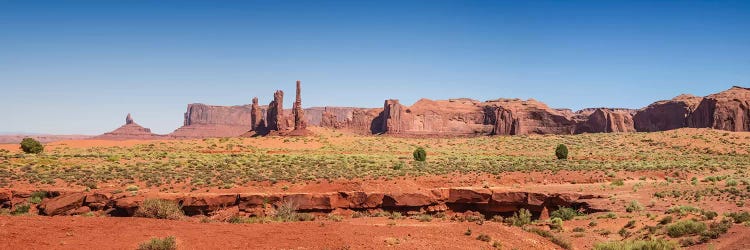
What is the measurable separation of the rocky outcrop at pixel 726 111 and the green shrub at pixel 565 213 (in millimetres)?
78604

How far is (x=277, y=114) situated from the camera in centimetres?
10731

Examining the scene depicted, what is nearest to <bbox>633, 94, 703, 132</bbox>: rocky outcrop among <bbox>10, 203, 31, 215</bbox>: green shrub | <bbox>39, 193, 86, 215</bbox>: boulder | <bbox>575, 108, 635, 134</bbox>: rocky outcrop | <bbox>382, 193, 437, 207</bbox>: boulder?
<bbox>575, 108, 635, 134</bbox>: rocky outcrop

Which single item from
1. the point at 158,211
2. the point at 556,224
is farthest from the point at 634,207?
the point at 158,211

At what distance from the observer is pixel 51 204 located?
64.0 feet

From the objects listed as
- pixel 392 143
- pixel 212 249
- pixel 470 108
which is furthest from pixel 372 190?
pixel 470 108

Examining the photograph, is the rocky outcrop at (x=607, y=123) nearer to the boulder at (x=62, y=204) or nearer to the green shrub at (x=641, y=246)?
the green shrub at (x=641, y=246)

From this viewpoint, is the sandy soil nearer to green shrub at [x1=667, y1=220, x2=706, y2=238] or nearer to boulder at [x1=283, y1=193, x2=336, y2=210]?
green shrub at [x1=667, y1=220, x2=706, y2=238]

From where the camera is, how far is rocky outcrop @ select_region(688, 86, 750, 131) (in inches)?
3356

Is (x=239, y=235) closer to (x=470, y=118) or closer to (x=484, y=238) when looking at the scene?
(x=484, y=238)

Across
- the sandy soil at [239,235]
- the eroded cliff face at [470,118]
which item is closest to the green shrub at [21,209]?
the sandy soil at [239,235]

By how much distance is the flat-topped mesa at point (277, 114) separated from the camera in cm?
10594

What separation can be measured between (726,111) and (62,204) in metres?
95.4

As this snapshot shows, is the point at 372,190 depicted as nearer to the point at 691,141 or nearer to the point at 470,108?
the point at 691,141

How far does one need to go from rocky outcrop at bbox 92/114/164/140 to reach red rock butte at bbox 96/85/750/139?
219ft
